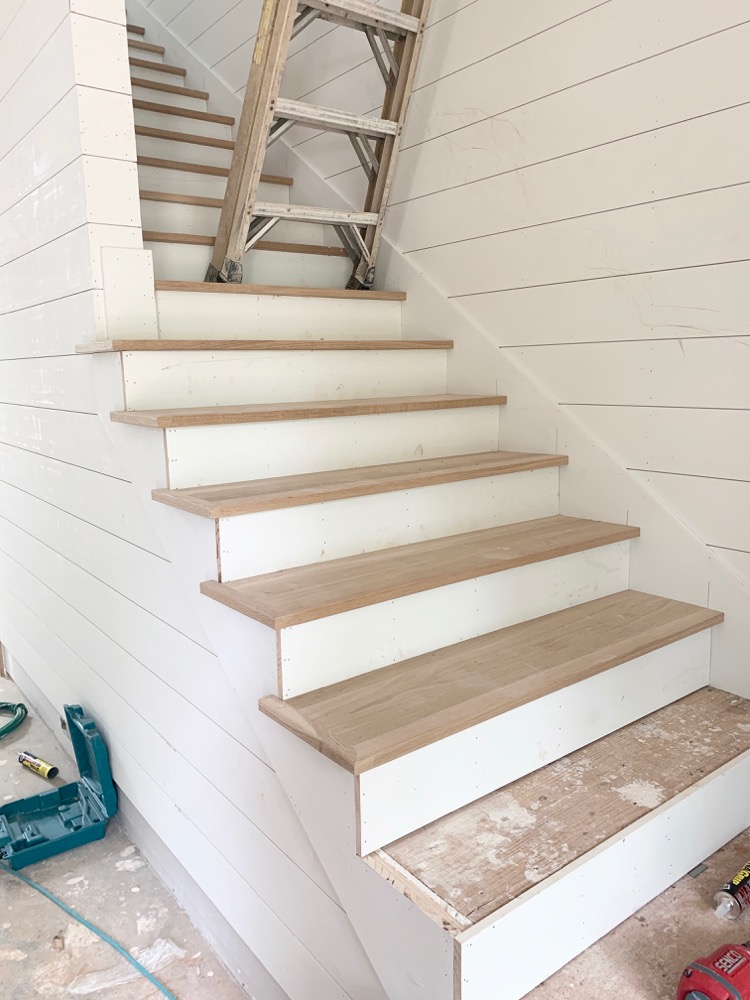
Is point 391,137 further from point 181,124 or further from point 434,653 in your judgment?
point 434,653

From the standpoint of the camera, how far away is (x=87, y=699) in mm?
2553

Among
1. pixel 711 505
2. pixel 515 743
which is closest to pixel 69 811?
pixel 515 743

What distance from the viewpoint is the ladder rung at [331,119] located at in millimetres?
2152

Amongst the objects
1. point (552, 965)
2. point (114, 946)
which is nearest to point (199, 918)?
point (114, 946)

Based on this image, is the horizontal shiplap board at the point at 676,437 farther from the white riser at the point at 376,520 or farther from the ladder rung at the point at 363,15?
the ladder rung at the point at 363,15

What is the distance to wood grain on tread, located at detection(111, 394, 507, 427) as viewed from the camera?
159cm

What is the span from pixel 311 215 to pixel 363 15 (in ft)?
1.95

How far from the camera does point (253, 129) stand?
215 cm

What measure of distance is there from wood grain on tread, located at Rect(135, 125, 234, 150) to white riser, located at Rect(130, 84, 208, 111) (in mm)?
356

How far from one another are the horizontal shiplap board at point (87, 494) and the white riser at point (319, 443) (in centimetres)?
26

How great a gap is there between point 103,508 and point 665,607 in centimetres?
153

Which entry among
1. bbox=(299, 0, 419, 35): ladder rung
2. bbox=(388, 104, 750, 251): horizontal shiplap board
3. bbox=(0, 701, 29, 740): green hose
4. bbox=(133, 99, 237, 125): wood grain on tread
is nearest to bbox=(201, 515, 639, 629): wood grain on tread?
bbox=(388, 104, 750, 251): horizontal shiplap board

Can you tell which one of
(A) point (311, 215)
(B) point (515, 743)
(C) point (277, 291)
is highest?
(A) point (311, 215)

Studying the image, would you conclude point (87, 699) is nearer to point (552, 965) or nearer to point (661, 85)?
point (552, 965)
